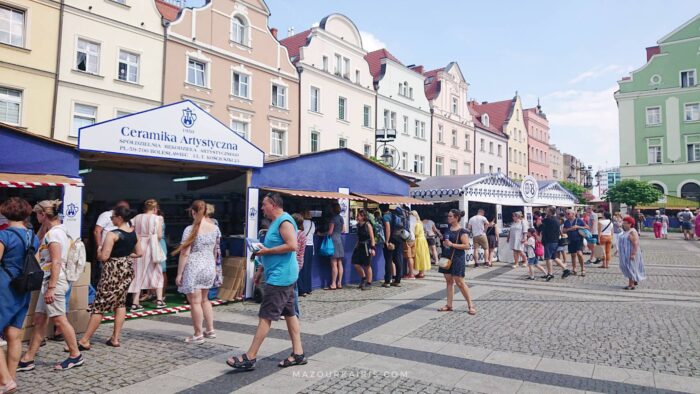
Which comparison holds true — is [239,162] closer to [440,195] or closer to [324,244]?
[324,244]

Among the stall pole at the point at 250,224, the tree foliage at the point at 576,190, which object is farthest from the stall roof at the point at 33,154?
the tree foliage at the point at 576,190

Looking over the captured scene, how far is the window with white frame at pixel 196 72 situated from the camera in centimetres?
2090

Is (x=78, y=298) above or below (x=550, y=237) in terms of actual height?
below

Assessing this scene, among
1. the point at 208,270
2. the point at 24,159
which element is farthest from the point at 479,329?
the point at 24,159

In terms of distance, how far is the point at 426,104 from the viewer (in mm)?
37125

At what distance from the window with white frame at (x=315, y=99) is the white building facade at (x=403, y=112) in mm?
5845

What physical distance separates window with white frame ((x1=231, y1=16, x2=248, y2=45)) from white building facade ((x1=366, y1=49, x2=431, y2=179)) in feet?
36.8

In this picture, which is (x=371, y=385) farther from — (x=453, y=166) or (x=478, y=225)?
(x=453, y=166)

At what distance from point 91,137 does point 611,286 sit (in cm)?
1070

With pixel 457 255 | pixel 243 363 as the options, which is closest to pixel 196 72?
pixel 457 255

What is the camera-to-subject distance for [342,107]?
29562mm

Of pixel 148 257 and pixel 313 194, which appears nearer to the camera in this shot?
pixel 148 257

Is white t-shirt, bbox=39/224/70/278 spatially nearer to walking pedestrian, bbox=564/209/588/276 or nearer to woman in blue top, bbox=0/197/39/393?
woman in blue top, bbox=0/197/39/393

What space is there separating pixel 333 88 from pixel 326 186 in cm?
1944
